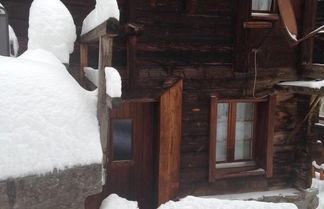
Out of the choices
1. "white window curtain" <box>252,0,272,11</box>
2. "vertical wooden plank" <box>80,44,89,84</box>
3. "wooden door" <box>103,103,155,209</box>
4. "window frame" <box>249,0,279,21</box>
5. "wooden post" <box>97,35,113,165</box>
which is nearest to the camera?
Result: "wooden post" <box>97,35,113,165</box>

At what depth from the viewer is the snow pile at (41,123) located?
2418 mm

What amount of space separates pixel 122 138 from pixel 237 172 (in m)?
2.02

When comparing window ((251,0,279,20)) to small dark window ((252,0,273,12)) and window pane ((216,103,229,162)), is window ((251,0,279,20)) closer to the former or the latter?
small dark window ((252,0,273,12))

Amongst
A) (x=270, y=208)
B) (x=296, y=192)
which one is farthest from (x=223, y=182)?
(x=270, y=208)

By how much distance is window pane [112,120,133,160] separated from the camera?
5.36 metres

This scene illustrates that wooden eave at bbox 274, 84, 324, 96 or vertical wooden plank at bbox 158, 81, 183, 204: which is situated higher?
wooden eave at bbox 274, 84, 324, 96

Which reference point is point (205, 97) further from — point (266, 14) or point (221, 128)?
point (266, 14)

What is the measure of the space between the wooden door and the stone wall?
267 cm

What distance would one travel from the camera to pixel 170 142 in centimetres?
524

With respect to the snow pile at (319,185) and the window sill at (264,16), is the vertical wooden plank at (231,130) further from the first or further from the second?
the snow pile at (319,185)

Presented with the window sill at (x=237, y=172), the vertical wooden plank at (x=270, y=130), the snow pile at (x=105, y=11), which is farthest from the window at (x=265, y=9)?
the snow pile at (x=105, y=11)

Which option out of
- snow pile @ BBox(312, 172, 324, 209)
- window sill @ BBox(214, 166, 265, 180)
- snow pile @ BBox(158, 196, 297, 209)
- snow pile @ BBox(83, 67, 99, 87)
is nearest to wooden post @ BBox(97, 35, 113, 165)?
snow pile @ BBox(83, 67, 99, 87)

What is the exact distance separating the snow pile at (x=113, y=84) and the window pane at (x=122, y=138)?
265cm

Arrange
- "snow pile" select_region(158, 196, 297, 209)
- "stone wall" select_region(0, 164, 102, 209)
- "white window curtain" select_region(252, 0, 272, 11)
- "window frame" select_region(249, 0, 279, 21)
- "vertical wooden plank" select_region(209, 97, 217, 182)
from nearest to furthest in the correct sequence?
"stone wall" select_region(0, 164, 102, 209), "snow pile" select_region(158, 196, 297, 209), "vertical wooden plank" select_region(209, 97, 217, 182), "window frame" select_region(249, 0, 279, 21), "white window curtain" select_region(252, 0, 272, 11)
